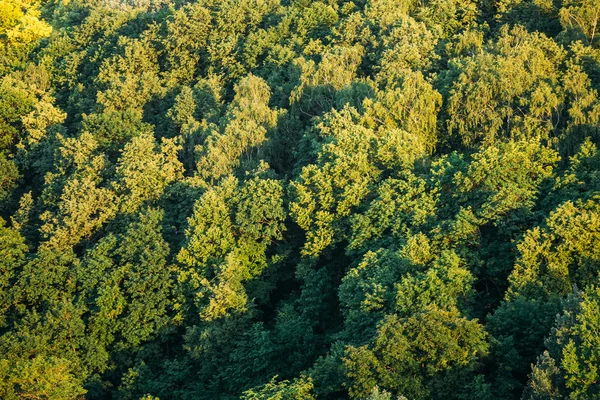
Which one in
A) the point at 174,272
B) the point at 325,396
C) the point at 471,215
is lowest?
the point at 174,272

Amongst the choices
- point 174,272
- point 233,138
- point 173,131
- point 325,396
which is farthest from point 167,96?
point 325,396

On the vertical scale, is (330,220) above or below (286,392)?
above

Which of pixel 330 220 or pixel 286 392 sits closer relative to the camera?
pixel 286 392

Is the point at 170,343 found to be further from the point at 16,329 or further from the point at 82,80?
the point at 82,80

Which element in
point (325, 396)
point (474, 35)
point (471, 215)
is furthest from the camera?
point (474, 35)

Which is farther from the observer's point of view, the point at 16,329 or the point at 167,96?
the point at 167,96

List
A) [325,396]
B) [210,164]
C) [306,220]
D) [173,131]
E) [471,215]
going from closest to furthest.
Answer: [325,396] < [471,215] < [306,220] < [210,164] < [173,131]

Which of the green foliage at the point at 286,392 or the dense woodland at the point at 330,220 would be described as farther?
the dense woodland at the point at 330,220

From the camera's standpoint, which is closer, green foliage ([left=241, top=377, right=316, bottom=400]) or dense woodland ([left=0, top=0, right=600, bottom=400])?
green foliage ([left=241, top=377, right=316, bottom=400])
